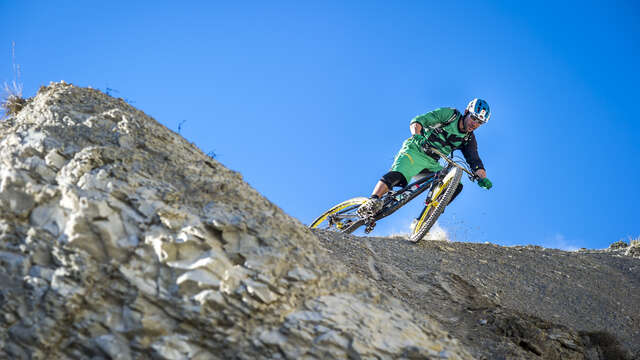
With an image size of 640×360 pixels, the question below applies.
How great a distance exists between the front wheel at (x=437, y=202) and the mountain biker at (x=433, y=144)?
281 mm

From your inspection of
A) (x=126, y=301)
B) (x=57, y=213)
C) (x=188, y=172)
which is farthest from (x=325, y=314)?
(x=57, y=213)

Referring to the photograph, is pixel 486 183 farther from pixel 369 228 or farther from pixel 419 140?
pixel 369 228

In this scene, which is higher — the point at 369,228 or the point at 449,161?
the point at 449,161

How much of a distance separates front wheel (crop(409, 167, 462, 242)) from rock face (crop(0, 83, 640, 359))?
2.81 meters

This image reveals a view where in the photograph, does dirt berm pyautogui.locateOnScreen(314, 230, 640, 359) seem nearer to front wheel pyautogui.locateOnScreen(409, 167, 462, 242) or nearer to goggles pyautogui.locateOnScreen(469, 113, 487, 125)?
front wheel pyautogui.locateOnScreen(409, 167, 462, 242)

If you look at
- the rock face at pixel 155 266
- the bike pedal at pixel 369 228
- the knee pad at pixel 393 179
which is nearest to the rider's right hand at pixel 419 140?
the knee pad at pixel 393 179

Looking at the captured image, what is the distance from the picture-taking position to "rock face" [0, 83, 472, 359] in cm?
348

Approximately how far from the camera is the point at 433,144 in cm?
823

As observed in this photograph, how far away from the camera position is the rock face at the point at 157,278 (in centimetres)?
348

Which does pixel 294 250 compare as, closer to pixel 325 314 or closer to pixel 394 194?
pixel 325 314

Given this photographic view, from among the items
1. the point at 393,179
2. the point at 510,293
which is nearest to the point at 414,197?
the point at 393,179

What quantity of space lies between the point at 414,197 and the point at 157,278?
5.60 meters

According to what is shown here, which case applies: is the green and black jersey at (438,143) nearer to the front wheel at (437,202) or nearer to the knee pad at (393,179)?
the knee pad at (393,179)

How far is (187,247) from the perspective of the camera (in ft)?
12.1
